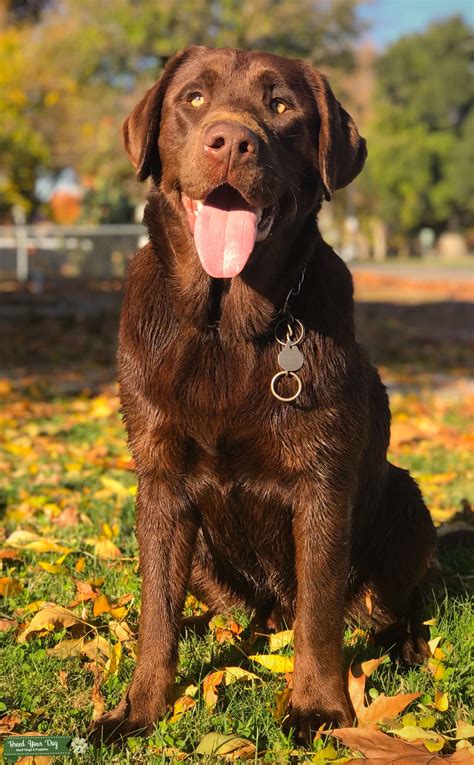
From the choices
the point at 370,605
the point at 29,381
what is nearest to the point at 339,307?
the point at 370,605

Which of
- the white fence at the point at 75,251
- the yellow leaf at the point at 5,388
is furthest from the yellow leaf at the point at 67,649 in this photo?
the white fence at the point at 75,251

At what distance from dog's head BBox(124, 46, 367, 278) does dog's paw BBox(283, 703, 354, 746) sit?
1306 millimetres

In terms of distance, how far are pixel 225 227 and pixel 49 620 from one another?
1497 millimetres

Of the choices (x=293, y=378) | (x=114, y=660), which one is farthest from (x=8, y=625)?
(x=293, y=378)

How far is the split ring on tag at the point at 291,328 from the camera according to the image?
2.79 meters

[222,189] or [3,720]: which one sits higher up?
[222,189]

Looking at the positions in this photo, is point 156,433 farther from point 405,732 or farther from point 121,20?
point 121,20

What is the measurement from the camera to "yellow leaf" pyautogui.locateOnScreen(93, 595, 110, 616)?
3.29m

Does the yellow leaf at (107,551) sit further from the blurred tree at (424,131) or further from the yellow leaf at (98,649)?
the blurred tree at (424,131)

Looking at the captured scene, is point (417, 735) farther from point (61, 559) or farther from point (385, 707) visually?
point (61, 559)

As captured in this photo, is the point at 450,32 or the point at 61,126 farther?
the point at 450,32

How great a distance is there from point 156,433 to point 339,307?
710 mm

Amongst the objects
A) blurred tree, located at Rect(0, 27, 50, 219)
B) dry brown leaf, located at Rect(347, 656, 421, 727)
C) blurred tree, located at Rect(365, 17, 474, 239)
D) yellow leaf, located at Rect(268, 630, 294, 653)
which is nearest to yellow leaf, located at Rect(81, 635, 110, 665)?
yellow leaf, located at Rect(268, 630, 294, 653)

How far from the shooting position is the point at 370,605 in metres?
3.23
